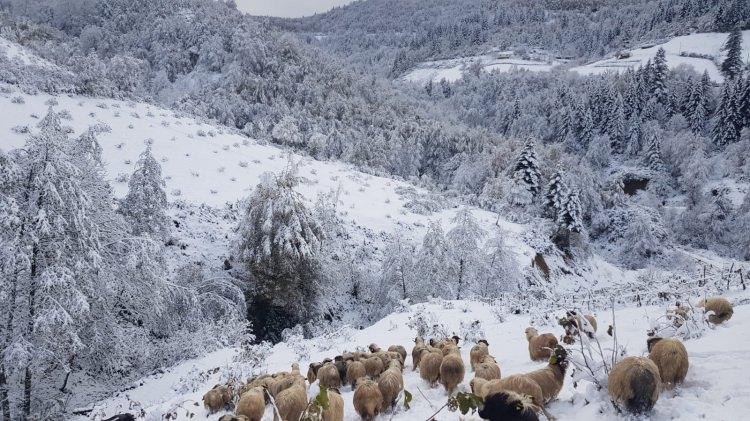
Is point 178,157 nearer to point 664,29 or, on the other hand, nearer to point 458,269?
point 458,269

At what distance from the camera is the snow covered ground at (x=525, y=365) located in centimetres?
334

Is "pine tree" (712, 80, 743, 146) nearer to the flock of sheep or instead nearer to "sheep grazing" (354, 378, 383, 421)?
the flock of sheep

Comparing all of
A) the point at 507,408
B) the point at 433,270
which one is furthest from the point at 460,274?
the point at 507,408

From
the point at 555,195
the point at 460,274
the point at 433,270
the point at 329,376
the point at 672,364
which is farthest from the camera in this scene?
the point at 555,195

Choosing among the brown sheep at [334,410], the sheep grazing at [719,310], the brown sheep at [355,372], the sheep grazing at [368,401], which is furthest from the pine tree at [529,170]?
the brown sheep at [334,410]

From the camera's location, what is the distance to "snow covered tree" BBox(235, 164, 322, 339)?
1908 centimetres

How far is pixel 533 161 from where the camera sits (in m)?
46.6

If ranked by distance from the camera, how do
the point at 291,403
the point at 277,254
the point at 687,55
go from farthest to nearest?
the point at 687,55 → the point at 277,254 → the point at 291,403

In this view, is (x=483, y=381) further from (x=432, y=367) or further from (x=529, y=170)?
(x=529, y=170)

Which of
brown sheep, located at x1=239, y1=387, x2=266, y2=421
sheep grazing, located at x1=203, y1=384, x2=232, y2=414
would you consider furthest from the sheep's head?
sheep grazing, located at x1=203, y1=384, x2=232, y2=414

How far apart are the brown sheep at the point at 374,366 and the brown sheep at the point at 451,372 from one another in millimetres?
1026

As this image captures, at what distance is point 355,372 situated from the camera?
550 centimetres

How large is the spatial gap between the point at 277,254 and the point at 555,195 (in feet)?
106

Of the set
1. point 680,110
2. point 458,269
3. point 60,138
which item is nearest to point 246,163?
point 458,269
